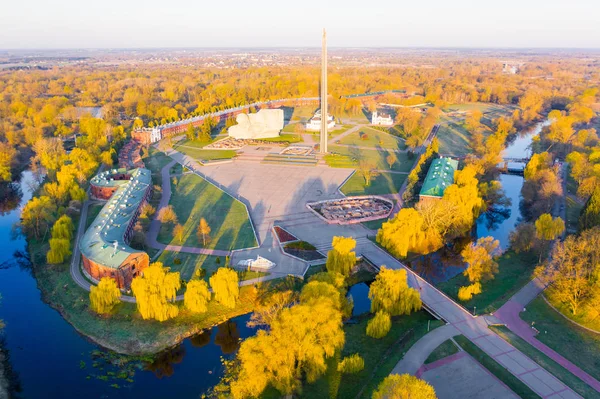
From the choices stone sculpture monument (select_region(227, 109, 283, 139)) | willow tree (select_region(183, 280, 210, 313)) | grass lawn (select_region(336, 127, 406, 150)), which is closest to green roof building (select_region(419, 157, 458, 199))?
grass lawn (select_region(336, 127, 406, 150))

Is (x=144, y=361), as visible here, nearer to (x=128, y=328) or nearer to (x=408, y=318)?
(x=128, y=328)

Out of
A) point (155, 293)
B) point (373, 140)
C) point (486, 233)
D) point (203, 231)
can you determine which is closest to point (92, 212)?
point (203, 231)

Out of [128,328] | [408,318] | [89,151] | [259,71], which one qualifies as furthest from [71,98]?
[408,318]

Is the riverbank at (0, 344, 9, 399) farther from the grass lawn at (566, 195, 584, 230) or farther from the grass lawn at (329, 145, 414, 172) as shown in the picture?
the grass lawn at (329, 145, 414, 172)

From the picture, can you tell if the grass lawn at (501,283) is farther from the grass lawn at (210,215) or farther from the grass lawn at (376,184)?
the grass lawn at (376,184)

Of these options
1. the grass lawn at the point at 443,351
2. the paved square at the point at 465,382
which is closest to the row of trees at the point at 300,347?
the grass lawn at the point at 443,351

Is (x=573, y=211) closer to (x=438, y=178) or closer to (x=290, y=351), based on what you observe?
(x=438, y=178)

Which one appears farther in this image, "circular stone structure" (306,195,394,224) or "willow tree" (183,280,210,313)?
"circular stone structure" (306,195,394,224)
